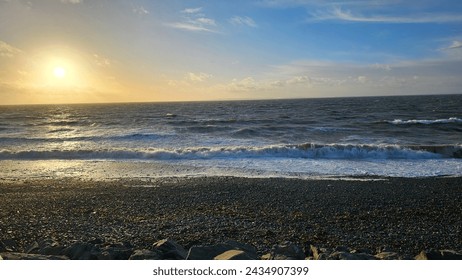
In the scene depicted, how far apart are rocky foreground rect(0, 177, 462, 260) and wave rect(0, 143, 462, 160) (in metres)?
5.44

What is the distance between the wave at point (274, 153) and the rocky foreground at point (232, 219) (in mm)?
5441

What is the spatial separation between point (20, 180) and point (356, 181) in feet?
40.7

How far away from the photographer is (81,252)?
4.25 metres

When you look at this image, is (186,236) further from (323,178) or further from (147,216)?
(323,178)

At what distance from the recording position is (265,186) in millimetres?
9898

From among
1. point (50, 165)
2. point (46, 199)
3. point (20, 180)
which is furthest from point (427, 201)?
point (50, 165)

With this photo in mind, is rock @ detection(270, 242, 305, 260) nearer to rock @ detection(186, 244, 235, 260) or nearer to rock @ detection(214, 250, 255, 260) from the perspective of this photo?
rock @ detection(214, 250, 255, 260)

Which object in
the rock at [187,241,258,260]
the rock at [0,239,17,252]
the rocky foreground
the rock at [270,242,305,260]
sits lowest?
the rocky foreground

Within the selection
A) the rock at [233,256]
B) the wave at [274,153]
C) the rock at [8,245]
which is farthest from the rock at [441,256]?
the wave at [274,153]

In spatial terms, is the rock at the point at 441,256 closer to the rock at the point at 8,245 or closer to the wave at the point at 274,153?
the rock at the point at 8,245

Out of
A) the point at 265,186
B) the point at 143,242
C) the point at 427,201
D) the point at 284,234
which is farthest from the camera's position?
the point at 265,186

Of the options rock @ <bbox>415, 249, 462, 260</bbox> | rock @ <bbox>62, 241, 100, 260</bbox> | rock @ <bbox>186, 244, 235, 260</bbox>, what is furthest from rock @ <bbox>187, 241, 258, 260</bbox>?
rock @ <bbox>415, 249, 462, 260</bbox>

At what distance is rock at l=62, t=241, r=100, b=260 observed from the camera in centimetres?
417
